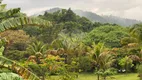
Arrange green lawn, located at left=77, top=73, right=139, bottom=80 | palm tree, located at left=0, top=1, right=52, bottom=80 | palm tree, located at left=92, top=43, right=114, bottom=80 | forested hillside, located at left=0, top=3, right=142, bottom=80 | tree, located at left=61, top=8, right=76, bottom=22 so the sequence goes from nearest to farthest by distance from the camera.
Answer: palm tree, located at left=0, top=1, right=52, bottom=80, forested hillside, located at left=0, top=3, right=142, bottom=80, palm tree, located at left=92, top=43, right=114, bottom=80, green lawn, located at left=77, top=73, right=139, bottom=80, tree, located at left=61, top=8, right=76, bottom=22

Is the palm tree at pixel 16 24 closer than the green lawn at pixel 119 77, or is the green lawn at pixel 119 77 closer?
the palm tree at pixel 16 24

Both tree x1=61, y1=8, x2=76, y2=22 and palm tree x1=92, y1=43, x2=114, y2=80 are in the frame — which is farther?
tree x1=61, y1=8, x2=76, y2=22

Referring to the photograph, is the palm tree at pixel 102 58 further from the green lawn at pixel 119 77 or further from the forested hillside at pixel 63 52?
the green lawn at pixel 119 77

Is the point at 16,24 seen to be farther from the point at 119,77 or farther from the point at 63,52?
the point at 119,77

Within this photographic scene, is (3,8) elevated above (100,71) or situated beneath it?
elevated above

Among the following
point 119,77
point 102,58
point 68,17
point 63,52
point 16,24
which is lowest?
point 119,77

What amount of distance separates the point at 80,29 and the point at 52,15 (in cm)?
594

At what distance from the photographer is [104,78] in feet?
84.1

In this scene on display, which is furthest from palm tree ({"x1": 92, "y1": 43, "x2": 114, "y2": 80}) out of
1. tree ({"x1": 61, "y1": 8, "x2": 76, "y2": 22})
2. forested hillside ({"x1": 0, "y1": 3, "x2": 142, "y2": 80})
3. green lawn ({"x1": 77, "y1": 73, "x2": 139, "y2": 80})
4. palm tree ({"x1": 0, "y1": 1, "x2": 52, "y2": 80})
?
tree ({"x1": 61, "y1": 8, "x2": 76, "y2": 22})

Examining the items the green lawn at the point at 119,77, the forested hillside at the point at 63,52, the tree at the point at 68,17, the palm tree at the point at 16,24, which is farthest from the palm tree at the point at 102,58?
the tree at the point at 68,17

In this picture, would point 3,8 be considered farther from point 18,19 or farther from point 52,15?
point 52,15

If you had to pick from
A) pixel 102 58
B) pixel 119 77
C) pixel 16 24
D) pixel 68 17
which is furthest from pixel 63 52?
pixel 68 17

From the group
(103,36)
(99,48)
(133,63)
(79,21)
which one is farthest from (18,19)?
(79,21)

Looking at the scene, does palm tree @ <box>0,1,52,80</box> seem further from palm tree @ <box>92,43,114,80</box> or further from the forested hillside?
palm tree @ <box>92,43,114,80</box>
